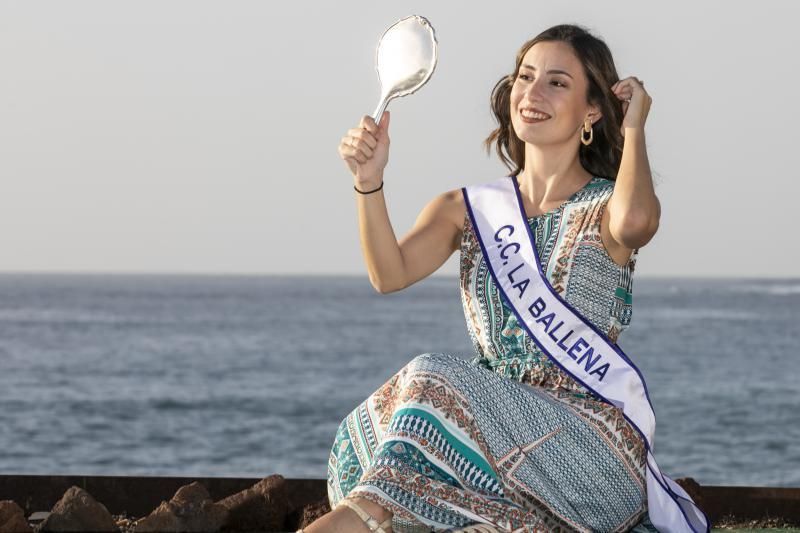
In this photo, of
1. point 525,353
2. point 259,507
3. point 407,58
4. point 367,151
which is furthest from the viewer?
point 259,507

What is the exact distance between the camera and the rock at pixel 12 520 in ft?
10.2

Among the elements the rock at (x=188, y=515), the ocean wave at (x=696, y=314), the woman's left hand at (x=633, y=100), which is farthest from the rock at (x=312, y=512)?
the ocean wave at (x=696, y=314)

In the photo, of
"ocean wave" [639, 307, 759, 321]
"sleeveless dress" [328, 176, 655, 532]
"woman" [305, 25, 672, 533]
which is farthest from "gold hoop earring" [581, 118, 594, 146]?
"ocean wave" [639, 307, 759, 321]

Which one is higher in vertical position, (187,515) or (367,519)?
(367,519)

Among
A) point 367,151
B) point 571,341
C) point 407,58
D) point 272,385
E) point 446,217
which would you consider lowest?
point 272,385

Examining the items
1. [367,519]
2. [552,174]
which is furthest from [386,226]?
[367,519]

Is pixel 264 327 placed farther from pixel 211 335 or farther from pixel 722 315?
pixel 722 315

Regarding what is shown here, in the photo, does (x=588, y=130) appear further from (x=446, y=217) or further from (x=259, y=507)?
(x=259, y=507)

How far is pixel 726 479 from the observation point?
701 inches

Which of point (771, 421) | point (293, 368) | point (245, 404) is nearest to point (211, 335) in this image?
point (293, 368)

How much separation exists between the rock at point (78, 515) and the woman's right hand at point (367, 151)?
991 millimetres

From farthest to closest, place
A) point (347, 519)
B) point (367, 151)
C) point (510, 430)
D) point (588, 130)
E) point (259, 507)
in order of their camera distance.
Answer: point (259, 507)
point (588, 130)
point (367, 151)
point (510, 430)
point (347, 519)

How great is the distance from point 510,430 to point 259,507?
908mm

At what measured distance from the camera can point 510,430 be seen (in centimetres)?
297
